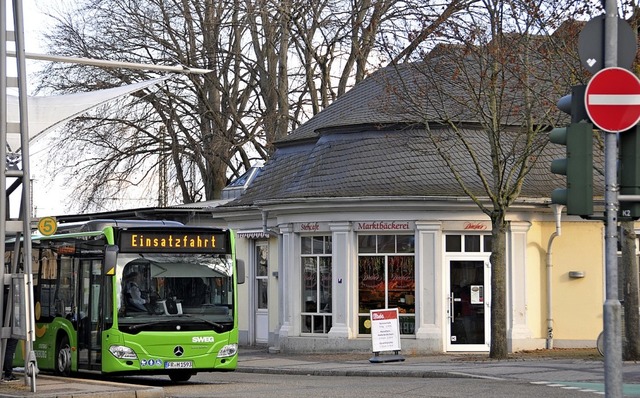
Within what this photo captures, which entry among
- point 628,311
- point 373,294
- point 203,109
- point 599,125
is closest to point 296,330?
point 373,294

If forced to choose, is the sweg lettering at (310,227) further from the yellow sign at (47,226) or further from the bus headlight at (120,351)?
the yellow sign at (47,226)

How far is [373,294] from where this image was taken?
99.3ft

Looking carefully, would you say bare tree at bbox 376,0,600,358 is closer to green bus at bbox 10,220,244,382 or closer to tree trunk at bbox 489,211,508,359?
tree trunk at bbox 489,211,508,359

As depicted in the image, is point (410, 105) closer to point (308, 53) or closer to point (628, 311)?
point (628, 311)

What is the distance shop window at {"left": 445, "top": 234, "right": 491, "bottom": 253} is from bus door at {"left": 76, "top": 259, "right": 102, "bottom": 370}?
11.0 meters

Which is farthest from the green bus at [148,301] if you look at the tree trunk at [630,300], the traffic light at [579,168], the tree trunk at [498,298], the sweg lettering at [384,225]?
the traffic light at [579,168]

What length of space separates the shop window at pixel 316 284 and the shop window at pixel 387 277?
38.3 inches

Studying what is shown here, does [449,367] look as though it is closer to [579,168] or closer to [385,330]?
[385,330]

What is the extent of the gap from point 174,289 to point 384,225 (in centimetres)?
974

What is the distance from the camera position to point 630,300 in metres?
24.7

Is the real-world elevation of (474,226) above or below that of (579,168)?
above

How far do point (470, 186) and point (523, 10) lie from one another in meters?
5.79

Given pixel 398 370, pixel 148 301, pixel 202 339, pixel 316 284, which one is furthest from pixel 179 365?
pixel 316 284

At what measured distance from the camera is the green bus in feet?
67.5
